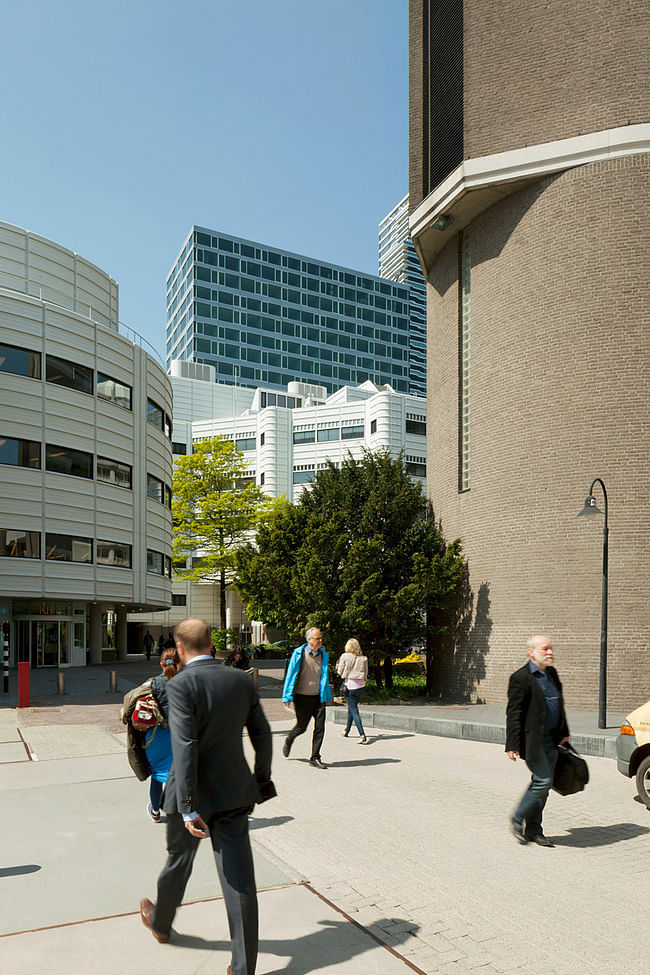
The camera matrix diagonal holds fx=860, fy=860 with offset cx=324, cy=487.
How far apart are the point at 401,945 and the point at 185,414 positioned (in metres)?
77.1

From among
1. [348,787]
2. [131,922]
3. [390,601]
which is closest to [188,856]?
[131,922]

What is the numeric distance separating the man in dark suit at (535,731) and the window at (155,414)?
3744 cm

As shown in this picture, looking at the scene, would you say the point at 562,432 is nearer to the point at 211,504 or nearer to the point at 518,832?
the point at 518,832

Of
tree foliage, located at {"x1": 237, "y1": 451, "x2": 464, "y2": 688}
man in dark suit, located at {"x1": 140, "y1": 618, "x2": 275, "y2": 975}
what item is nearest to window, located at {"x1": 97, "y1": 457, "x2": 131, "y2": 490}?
tree foliage, located at {"x1": 237, "y1": 451, "x2": 464, "y2": 688}

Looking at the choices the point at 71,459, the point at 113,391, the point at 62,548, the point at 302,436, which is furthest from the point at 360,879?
the point at 302,436

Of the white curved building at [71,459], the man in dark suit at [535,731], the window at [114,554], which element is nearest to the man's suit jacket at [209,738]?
the man in dark suit at [535,731]

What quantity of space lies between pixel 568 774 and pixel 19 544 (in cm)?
3095

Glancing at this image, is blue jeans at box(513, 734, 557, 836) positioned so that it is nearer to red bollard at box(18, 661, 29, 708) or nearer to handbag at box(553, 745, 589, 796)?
handbag at box(553, 745, 589, 796)

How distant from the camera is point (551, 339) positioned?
67.1 feet

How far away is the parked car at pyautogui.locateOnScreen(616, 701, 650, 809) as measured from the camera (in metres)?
8.86

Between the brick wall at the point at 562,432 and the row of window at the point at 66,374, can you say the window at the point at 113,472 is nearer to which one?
the row of window at the point at 66,374

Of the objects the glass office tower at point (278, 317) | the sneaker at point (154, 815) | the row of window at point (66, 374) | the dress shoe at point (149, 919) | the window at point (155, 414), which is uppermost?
the glass office tower at point (278, 317)

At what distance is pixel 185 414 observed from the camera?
263 ft

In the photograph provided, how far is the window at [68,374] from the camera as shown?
117 feet
